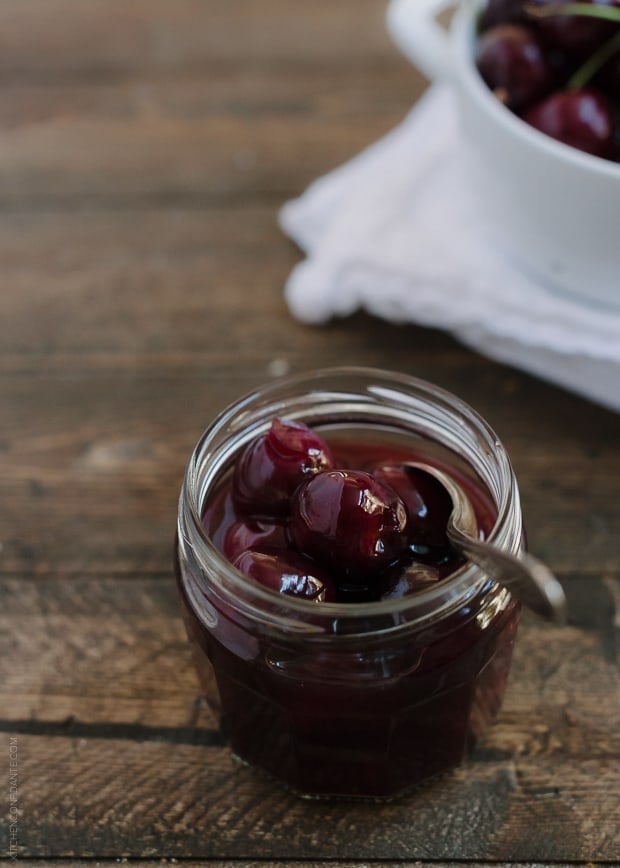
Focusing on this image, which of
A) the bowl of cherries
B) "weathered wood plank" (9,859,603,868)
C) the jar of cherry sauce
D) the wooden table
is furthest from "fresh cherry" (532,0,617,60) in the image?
"weathered wood plank" (9,859,603,868)

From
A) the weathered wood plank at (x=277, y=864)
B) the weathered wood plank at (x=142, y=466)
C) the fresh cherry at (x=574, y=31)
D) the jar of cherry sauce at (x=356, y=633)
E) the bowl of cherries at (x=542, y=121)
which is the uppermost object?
the fresh cherry at (x=574, y=31)

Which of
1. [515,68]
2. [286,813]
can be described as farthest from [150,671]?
[515,68]

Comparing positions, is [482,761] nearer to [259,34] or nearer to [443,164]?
[443,164]

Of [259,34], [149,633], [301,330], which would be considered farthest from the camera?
[259,34]

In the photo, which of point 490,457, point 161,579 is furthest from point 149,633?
point 490,457

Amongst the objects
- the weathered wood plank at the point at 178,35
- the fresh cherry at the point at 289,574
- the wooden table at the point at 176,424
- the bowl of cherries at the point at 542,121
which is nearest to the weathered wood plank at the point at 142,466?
the wooden table at the point at 176,424

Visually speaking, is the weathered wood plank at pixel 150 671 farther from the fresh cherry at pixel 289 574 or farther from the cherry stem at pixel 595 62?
the cherry stem at pixel 595 62
